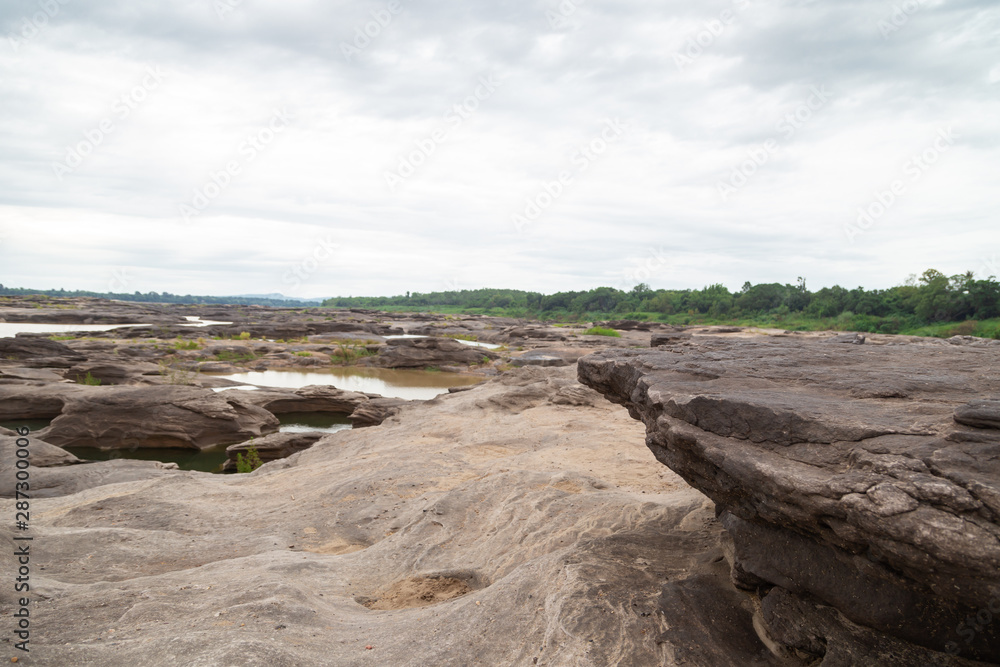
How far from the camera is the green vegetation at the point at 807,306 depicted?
42969 millimetres

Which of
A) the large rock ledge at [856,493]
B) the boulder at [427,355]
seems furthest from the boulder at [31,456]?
the boulder at [427,355]

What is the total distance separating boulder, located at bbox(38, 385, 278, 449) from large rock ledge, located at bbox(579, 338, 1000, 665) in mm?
14233

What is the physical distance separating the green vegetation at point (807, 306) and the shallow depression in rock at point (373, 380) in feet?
112

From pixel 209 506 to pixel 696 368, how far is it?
730cm

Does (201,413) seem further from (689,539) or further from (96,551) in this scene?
(689,539)

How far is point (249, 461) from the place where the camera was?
12.1 meters

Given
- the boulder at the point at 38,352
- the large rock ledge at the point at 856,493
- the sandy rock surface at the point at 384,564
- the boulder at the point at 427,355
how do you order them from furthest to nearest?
1. the boulder at the point at 427,355
2. the boulder at the point at 38,352
3. the sandy rock surface at the point at 384,564
4. the large rock ledge at the point at 856,493

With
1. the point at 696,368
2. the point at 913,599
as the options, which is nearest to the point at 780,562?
the point at 913,599

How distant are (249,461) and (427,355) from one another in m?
18.8

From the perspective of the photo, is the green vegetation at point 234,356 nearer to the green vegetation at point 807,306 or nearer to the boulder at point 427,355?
the boulder at point 427,355

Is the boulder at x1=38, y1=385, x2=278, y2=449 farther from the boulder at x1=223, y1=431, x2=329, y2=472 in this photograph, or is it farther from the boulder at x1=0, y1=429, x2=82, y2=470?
the boulder at x1=0, y1=429, x2=82, y2=470

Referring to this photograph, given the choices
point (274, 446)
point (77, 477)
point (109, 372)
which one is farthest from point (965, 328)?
point (109, 372)

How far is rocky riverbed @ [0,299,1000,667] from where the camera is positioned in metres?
2.85

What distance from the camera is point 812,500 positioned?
2.93m
